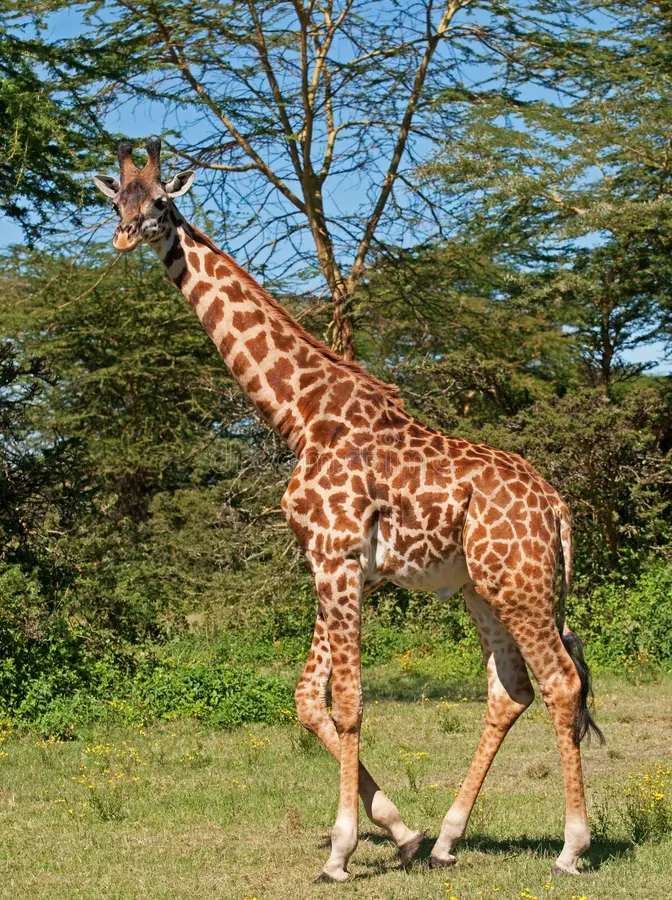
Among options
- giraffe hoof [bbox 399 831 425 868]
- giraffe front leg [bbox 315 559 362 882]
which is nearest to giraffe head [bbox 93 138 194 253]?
giraffe front leg [bbox 315 559 362 882]

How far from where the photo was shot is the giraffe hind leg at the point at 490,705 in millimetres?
5796

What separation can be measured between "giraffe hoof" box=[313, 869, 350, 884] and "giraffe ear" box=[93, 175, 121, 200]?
3.67 meters

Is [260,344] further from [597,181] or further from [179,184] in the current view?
[597,181]

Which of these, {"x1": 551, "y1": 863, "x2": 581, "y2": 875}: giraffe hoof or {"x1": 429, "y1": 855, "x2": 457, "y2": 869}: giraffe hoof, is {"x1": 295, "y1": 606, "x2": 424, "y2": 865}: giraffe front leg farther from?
{"x1": 551, "y1": 863, "x2": 581, "y2": 875}: giraffe hoof

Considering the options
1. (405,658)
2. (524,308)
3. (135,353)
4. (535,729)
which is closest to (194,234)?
(535,729)

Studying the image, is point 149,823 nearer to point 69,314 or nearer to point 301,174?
point 301,174

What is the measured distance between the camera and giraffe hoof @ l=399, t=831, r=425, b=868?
19.1 feet

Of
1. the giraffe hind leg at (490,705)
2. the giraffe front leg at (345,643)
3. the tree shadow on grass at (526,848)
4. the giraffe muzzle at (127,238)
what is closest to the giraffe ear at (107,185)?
the giraffe muzzle at (127,238)

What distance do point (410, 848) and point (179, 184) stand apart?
3.70 meters

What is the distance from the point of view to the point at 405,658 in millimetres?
13953

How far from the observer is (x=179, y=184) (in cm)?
615

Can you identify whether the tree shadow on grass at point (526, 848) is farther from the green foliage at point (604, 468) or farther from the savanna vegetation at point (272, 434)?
the green foliage at point (604, 468)

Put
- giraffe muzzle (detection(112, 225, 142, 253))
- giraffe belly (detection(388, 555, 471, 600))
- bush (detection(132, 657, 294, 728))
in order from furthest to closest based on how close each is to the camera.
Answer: bush (detection(132, 657, 294, 728)) → giraffe belly (detection(388, 555, 471, 600)) → giraffe muzzle (detection(112, 225, 142, 253))

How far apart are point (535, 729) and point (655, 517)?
5875mm
